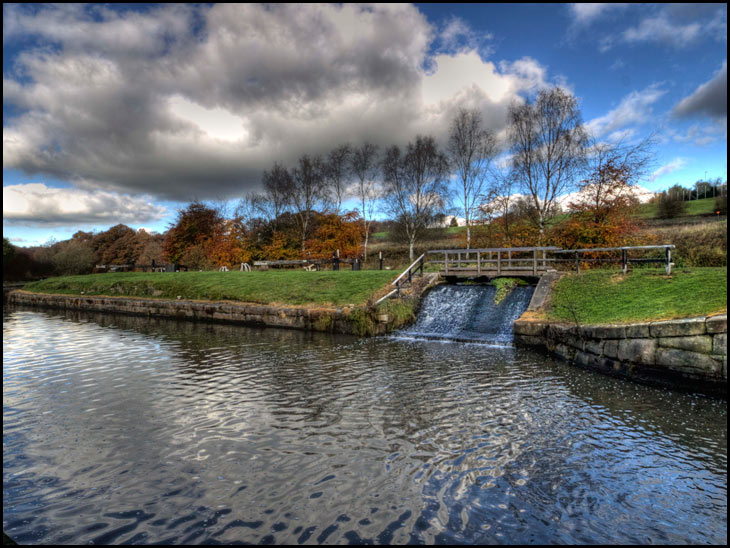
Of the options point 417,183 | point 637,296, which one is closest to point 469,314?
point 637,296

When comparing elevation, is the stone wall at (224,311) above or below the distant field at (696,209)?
below

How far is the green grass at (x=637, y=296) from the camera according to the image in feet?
27.9

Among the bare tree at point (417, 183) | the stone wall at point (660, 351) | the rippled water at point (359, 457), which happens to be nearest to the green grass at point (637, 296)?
the stone wall at point (660, 351)

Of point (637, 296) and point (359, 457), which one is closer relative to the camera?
point (359, 457)

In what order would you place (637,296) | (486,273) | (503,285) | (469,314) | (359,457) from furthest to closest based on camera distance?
1. (486,273)
2. (503,285)
3. (469,314)
4. (637,296)
5. (359,457)

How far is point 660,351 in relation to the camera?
771 cm

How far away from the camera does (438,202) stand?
32.7 m

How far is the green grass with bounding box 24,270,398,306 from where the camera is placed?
16125 millimetres

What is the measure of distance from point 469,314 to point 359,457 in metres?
9.25

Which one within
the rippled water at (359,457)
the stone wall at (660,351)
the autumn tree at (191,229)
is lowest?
the rippled water at (359,457)

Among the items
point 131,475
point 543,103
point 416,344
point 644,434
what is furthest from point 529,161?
point 131,475

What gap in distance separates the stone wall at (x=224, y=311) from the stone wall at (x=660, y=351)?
5.98 meters

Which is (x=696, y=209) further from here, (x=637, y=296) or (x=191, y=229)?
(x=191, y=229)

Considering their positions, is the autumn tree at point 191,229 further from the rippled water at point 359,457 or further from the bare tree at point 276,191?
the rippled water at point 359,457
